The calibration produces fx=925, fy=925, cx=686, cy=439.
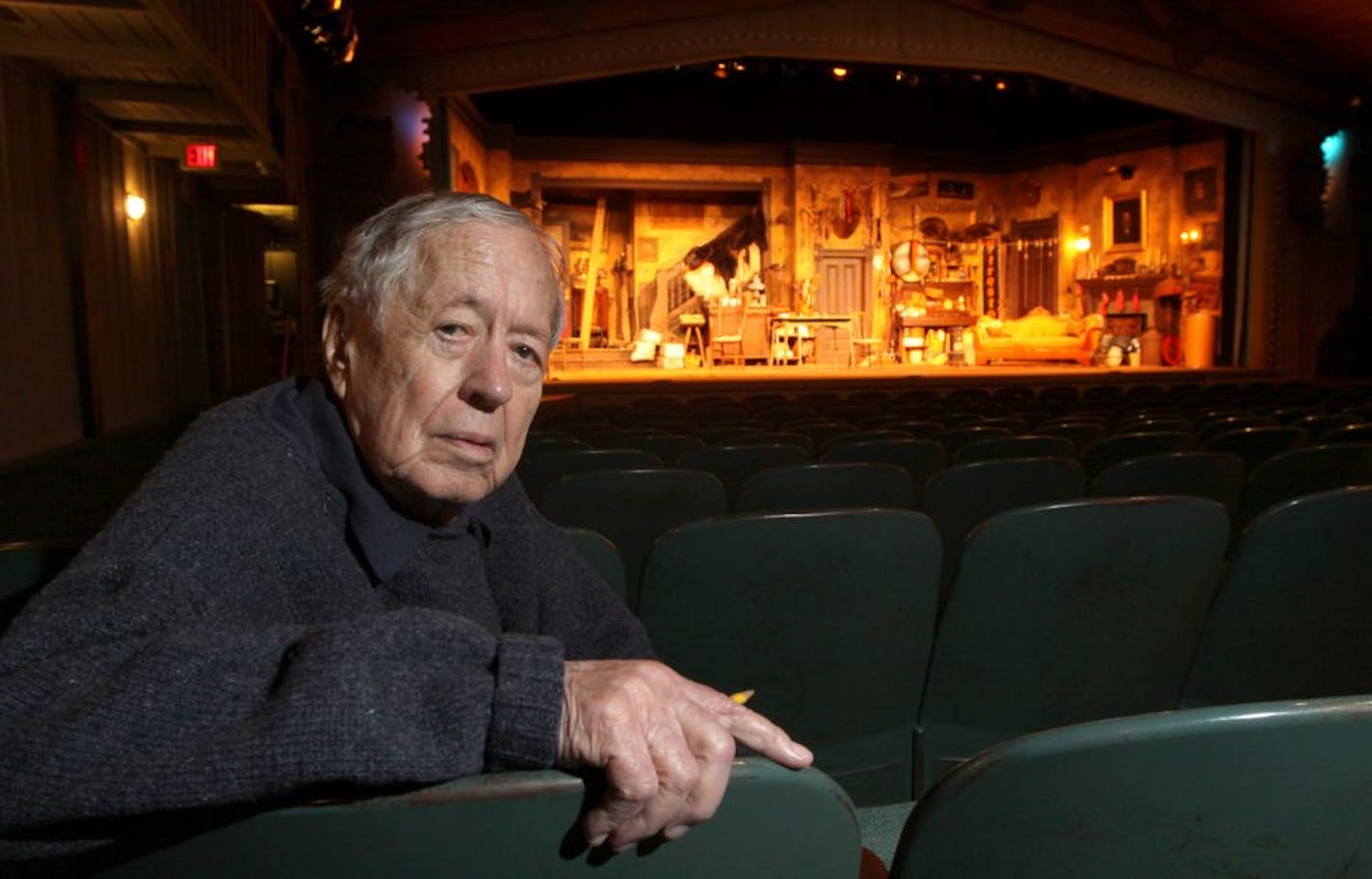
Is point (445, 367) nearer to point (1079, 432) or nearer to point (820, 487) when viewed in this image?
point (820, 487)

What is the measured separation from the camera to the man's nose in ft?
3.83

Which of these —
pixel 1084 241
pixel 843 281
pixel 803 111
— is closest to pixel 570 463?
pixel 843 281

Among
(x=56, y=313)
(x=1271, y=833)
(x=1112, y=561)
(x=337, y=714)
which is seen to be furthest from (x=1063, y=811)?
(x=56, y=313)

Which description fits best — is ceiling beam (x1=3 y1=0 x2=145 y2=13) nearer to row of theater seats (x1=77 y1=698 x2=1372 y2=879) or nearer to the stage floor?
the stage floor

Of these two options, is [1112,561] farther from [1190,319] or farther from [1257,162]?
[1190,319]

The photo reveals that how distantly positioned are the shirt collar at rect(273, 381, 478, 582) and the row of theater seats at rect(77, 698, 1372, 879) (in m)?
0.47

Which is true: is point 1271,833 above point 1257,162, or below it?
below

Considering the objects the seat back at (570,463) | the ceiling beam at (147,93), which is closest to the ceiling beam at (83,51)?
the ceiling beam at (147,93)

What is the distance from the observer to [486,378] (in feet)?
3.83

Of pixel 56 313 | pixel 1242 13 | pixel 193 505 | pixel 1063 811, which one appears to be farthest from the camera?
pixel 1242 13

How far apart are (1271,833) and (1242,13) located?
1271cm

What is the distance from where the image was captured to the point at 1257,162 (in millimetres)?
11273

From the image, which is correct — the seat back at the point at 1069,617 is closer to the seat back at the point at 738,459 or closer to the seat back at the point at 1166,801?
the seat back at the point at 1166,801

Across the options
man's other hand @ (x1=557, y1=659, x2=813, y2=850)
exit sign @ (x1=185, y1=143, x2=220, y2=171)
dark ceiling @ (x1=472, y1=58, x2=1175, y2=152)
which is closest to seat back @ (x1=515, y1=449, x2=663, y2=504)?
man's other hand @ (x1=557, y1=659, x2=813, y2=850)
